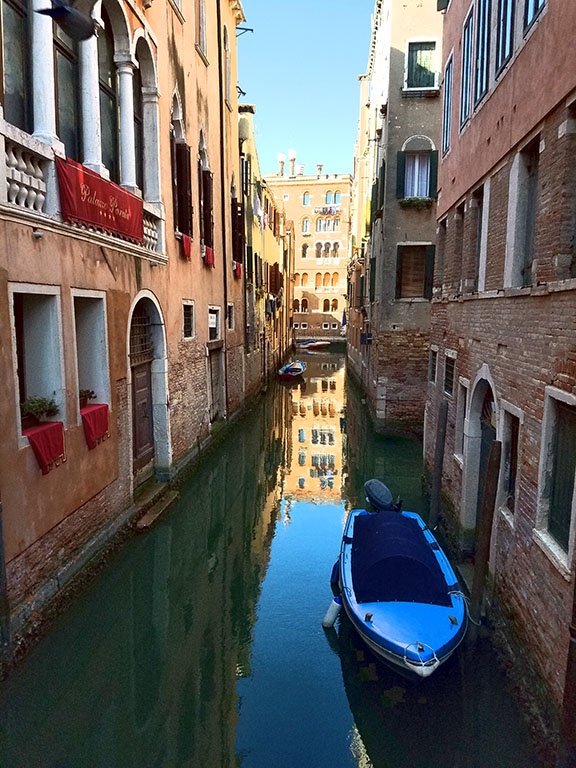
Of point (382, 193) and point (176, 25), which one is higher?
point (176, 25)

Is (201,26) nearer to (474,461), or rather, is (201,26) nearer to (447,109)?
(447,109)

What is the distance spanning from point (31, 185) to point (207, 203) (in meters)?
7.76

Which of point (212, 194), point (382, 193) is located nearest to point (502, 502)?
point (212, 194)

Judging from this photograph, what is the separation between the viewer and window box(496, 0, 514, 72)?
19.5 feet

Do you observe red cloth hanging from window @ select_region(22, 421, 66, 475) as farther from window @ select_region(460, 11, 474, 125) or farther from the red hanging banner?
window @ select_region(460, 11, 474, 125)

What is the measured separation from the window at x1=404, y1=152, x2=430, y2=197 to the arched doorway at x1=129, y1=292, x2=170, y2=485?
876 cm

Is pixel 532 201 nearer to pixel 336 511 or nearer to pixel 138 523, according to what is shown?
pixel 336 511

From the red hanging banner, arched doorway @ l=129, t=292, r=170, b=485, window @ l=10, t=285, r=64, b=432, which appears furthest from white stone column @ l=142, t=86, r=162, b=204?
window @ l=10, t=285, r=64, b=432

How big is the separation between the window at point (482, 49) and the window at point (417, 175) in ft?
23.8

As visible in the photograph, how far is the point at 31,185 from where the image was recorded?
17.8ft

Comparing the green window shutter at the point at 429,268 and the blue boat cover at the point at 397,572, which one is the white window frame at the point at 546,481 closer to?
the blue boat cover at the point at 397,572

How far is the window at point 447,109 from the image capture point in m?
9.29

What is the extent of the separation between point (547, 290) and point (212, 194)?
407 inches

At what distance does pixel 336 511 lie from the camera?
992 cm
